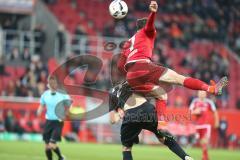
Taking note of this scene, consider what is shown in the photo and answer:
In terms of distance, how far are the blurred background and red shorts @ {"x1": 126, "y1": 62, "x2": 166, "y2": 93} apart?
42.3 feet

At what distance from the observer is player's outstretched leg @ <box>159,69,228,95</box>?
12.5 meters

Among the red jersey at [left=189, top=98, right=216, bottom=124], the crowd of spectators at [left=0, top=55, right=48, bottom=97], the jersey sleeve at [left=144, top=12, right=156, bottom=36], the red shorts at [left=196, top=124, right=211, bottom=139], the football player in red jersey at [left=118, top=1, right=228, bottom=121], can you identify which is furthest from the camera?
the crowd of spectators at [left=0, top=55, right=48, bottom=97]

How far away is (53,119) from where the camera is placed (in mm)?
18234

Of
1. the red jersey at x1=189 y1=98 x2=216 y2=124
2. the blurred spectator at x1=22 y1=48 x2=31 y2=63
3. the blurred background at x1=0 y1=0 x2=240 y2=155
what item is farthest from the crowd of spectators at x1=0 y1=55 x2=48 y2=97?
the red jersey at x1=189 y1=98 x2=216 y2=124

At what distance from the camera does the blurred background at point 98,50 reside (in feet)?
96.1

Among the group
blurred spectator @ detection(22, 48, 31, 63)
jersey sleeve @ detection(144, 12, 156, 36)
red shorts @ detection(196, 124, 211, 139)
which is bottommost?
red shorts @ detection(196, 124, 211, 139)

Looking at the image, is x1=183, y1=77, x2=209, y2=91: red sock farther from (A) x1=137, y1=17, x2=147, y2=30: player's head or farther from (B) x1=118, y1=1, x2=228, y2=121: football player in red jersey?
(A) x1=137, y1=17, x2=147, y2=30: player's head

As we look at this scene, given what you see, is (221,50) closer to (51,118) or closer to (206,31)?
(206,31)

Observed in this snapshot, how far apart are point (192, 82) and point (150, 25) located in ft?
4.23

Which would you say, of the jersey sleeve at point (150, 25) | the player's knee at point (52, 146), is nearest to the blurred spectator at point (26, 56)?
the player's knee at point (52, 146)

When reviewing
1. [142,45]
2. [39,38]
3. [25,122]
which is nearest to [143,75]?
[142,45]

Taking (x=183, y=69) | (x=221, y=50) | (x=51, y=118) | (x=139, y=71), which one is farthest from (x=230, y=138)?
(x=139, y=71)

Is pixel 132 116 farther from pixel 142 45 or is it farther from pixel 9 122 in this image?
pixel 9 122

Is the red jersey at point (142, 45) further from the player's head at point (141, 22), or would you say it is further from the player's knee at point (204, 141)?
the player's knee at point (204, 141)
